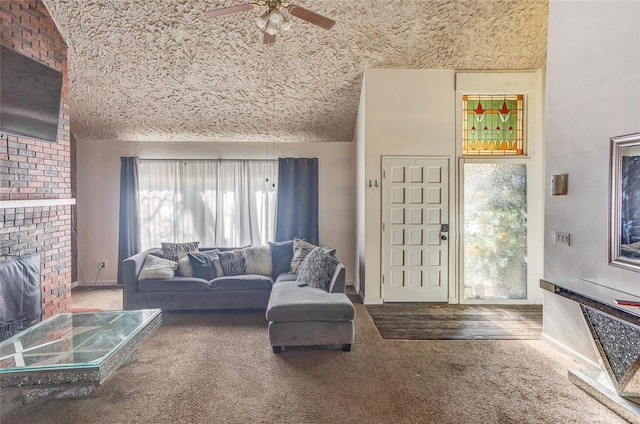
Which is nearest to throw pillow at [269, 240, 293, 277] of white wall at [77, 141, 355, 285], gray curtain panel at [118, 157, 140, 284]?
white wall at [77, 141, 355, 285]

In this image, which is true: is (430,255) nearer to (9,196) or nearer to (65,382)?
(65,382)

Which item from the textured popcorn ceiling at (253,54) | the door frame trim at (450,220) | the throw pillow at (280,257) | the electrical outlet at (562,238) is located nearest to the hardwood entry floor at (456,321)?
the door frame trim at (450,220)

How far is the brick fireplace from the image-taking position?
2.92 meters

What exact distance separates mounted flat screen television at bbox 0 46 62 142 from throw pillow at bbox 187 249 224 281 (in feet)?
6.43

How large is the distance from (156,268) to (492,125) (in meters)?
4.74

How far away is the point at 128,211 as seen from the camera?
5.23m

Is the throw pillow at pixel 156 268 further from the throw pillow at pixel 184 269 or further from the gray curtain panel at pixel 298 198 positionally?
the gray curtain panel at pixel 298 198

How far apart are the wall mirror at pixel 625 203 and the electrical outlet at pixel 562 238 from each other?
0.40 metres

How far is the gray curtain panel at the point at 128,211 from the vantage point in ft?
17.1

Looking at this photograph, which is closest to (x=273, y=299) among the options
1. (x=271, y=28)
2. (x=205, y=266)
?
(x=205, y=266)

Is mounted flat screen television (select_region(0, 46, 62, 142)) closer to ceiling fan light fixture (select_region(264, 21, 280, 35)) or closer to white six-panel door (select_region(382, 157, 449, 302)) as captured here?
ceiling fan light fixture (select_region(264, 21, 280, 35))

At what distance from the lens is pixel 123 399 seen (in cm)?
231

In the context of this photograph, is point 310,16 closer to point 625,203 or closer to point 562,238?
point 625,203

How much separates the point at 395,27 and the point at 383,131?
47.2 inches
